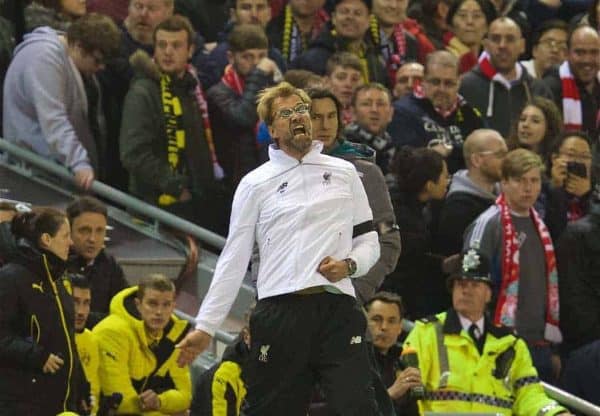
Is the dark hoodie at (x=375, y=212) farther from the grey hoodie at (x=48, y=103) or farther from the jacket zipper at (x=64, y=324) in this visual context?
the grey hoodie at (x=48, y=103)

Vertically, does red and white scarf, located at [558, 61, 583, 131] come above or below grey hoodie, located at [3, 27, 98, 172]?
below

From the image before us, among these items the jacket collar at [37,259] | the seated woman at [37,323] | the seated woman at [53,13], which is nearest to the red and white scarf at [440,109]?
the seated woman at [53,13]

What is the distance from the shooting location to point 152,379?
10648mm

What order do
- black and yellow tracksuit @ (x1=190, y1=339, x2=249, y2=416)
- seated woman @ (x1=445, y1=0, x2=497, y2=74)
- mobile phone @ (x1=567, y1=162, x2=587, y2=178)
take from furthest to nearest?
seated woman @ (x1=445, y1=0, x2=497, y2=74) → mobile phone @ (x1=567, y1=162, x2=587, y2=178) → black and yellow tracksuit @ (x1=190, y1=339, x2=249, y2=416)

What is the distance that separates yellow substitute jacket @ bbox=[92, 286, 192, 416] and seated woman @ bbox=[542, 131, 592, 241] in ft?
10.7

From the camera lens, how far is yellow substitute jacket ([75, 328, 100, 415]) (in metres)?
10.4

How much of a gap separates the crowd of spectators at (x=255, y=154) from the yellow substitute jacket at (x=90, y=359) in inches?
1.3

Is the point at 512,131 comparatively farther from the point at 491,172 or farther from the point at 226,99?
the point at 226,99

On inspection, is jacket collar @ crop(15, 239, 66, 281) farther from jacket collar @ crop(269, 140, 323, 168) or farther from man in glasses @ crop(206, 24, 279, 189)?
man in glasses @ crop(206, 24, 279, 189)

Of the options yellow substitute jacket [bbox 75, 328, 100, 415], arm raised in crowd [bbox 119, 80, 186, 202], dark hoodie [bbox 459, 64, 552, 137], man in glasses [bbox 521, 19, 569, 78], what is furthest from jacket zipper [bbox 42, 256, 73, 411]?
man in glasses [bbox 521, 19, 569, 78]

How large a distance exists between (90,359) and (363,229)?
247cm

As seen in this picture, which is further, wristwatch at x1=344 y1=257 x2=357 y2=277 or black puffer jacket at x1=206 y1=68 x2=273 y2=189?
black puffer jacket at x1=206 y1=68 x2=273 y2=189

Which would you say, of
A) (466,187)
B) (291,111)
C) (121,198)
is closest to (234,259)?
(291,111)

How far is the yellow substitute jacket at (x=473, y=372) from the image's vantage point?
35.5 feet
